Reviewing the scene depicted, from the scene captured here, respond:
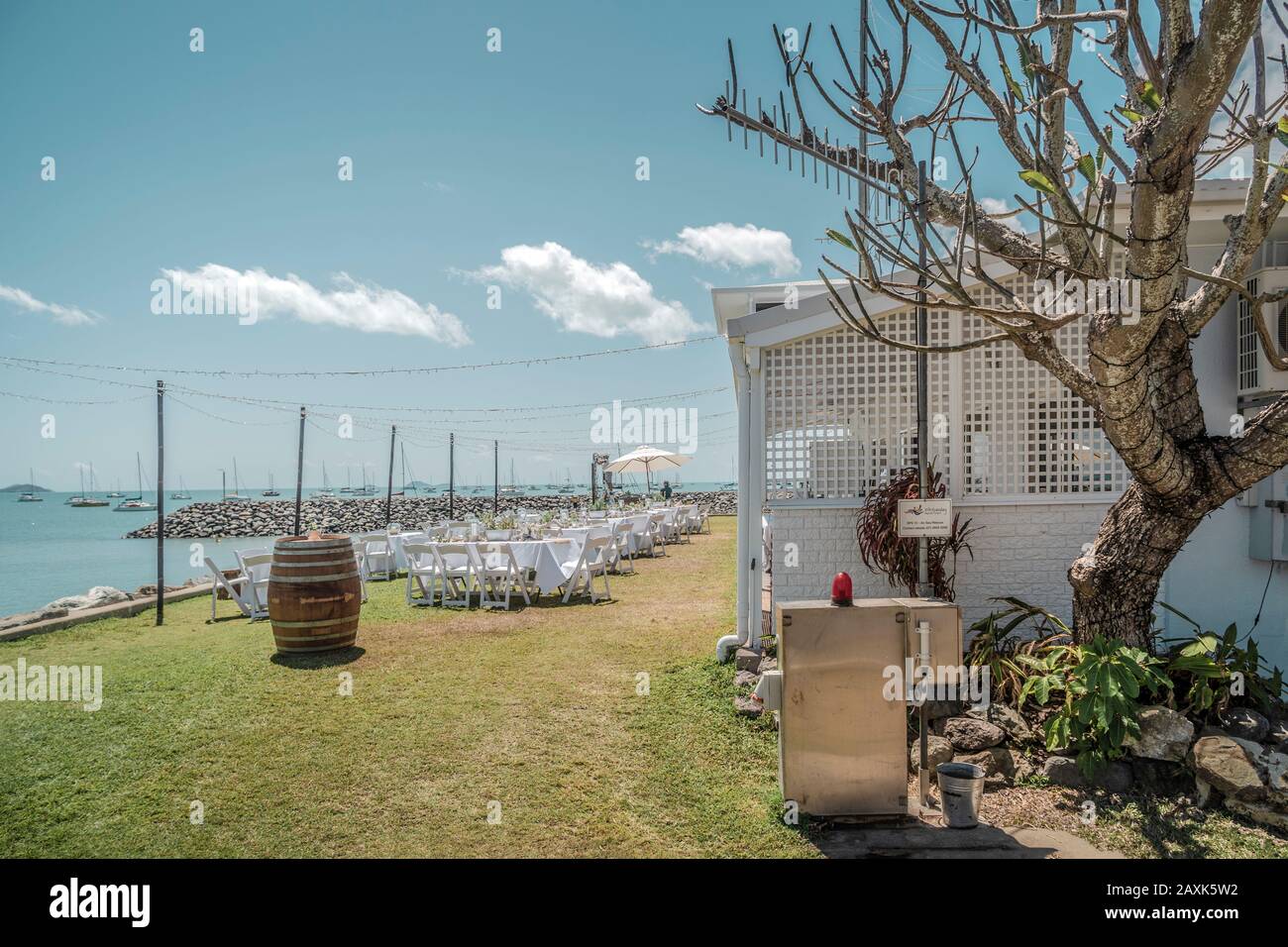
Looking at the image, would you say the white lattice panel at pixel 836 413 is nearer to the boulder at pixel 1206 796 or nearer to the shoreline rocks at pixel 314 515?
the boulder at pixel 1206 796

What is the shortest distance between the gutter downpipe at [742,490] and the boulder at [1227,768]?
3248mm

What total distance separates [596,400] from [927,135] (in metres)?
22.5

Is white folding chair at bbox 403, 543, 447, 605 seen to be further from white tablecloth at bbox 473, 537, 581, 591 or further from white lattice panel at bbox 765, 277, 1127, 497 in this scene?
white lattice panel at bbox 765, 277, 1127, 497

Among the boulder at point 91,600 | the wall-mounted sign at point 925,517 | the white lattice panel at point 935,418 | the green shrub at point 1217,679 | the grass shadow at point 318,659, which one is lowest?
the grass shadow at point 318,659

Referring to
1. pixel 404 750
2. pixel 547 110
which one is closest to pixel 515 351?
pixel 547 110

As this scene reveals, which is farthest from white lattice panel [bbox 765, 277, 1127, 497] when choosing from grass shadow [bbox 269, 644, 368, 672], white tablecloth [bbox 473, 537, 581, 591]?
white tablecloth [bbox 473, 537, 581, 591]

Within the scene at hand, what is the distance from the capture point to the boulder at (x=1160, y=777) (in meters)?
3.97

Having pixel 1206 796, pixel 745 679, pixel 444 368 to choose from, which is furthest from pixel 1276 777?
pixel 444 368

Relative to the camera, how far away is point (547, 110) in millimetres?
10758

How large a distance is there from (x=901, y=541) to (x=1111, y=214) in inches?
98.0

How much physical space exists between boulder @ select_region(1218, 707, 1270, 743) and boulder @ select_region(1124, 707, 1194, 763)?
325 mm

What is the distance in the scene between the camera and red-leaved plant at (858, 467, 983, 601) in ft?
18.4

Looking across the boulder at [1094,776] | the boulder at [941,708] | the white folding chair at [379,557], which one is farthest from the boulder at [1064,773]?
the white folding chair at [379,557]

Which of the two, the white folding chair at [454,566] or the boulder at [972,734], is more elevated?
the white folding chair at [454,566]
